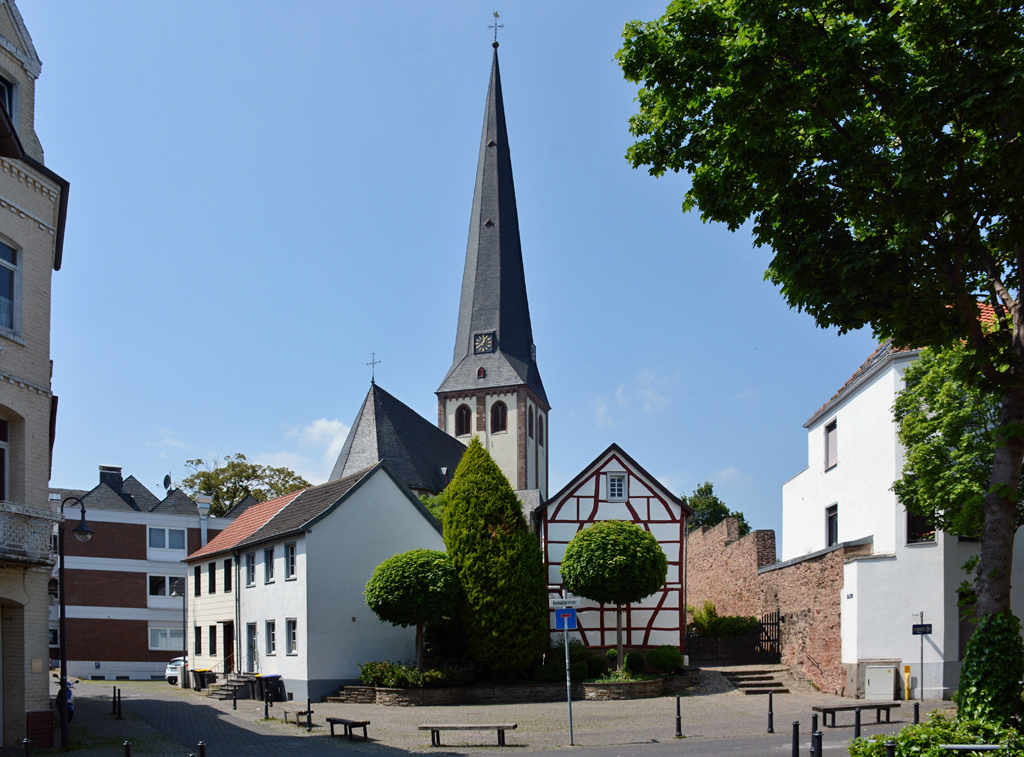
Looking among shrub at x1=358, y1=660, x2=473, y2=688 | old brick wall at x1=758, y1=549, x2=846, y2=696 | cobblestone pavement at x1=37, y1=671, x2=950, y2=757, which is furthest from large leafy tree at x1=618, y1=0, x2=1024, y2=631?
shrub at x1=358, y1=660, x2=473, y2=688

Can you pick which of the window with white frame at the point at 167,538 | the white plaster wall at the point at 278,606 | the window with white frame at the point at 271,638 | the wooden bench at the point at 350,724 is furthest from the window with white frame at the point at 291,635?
the window with white frame at the point at 167,538

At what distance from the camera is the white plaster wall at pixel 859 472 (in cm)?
2312

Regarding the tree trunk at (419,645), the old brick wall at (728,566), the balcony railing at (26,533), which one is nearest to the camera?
the balcony railing at (26,533)

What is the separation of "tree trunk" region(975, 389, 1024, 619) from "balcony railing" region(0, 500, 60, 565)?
13.2m

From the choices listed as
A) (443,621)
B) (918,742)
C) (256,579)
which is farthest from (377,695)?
(918,742)

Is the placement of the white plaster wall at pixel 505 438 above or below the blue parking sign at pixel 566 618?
above

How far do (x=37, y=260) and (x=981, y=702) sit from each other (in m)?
15.3

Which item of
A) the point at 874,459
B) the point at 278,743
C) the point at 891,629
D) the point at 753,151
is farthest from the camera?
the point at 874,459

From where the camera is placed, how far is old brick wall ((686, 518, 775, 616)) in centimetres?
3238

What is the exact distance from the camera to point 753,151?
10914 mm

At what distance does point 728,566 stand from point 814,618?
11.3m

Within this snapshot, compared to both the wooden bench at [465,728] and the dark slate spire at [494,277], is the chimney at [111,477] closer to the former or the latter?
the dark slate spire at [494,277]

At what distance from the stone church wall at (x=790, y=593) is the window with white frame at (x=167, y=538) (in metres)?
26.1

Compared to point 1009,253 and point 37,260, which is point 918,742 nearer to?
point 1009,253
